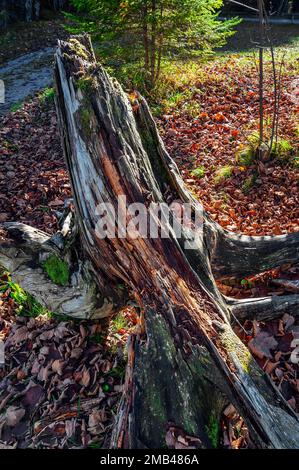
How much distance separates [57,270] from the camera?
3.23 m

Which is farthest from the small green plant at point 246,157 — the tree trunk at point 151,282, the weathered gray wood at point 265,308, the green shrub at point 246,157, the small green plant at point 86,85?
the small green plant at point 86,85

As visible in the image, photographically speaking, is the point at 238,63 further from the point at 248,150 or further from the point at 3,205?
the point at 3,205

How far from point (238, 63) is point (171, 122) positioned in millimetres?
4740

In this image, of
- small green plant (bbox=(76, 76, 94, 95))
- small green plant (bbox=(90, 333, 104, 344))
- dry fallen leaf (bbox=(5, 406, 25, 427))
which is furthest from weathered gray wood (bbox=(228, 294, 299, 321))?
small green plant (bbox=(76, 76, 94, 95))

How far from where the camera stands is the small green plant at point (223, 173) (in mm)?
5519

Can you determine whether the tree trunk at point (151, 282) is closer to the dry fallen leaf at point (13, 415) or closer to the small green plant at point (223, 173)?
the dry fallen leaf at point (13, 415)

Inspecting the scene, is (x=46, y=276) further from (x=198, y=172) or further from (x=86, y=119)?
(x=198, y=172)

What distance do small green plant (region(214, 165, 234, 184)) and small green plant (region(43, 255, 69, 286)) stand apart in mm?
2977

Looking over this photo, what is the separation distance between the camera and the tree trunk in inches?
96.3

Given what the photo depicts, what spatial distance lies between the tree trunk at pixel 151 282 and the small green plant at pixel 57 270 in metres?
0.07

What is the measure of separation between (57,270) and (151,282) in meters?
0.90

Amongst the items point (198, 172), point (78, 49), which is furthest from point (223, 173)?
point (78, 49)

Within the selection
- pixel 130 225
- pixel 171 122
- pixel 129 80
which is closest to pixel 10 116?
pixel 129 80

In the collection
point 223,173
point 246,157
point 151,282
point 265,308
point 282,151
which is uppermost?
point 151,282
